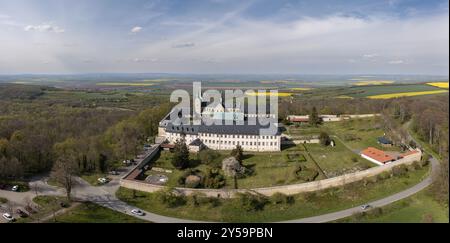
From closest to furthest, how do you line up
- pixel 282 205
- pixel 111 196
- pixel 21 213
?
pixel 21 213, pixel 282 205, pixel 111 196

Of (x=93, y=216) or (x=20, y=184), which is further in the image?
(x=20, y=184)

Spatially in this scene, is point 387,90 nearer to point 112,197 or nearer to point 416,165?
point 416,165

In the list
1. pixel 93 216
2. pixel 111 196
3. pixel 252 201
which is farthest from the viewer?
pixel 111 196

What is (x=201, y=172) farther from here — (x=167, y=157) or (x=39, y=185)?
(x=39, y=185)

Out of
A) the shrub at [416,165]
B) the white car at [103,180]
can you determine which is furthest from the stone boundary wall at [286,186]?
the shrub at [416,165]

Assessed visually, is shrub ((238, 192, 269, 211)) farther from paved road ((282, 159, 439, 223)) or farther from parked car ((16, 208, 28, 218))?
parked car ((16, 208, 28, 218))

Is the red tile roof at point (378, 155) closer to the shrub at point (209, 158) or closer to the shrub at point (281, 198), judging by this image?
the shrub at point (281, 198)

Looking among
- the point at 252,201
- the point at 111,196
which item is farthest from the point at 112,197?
the point at 252,201
